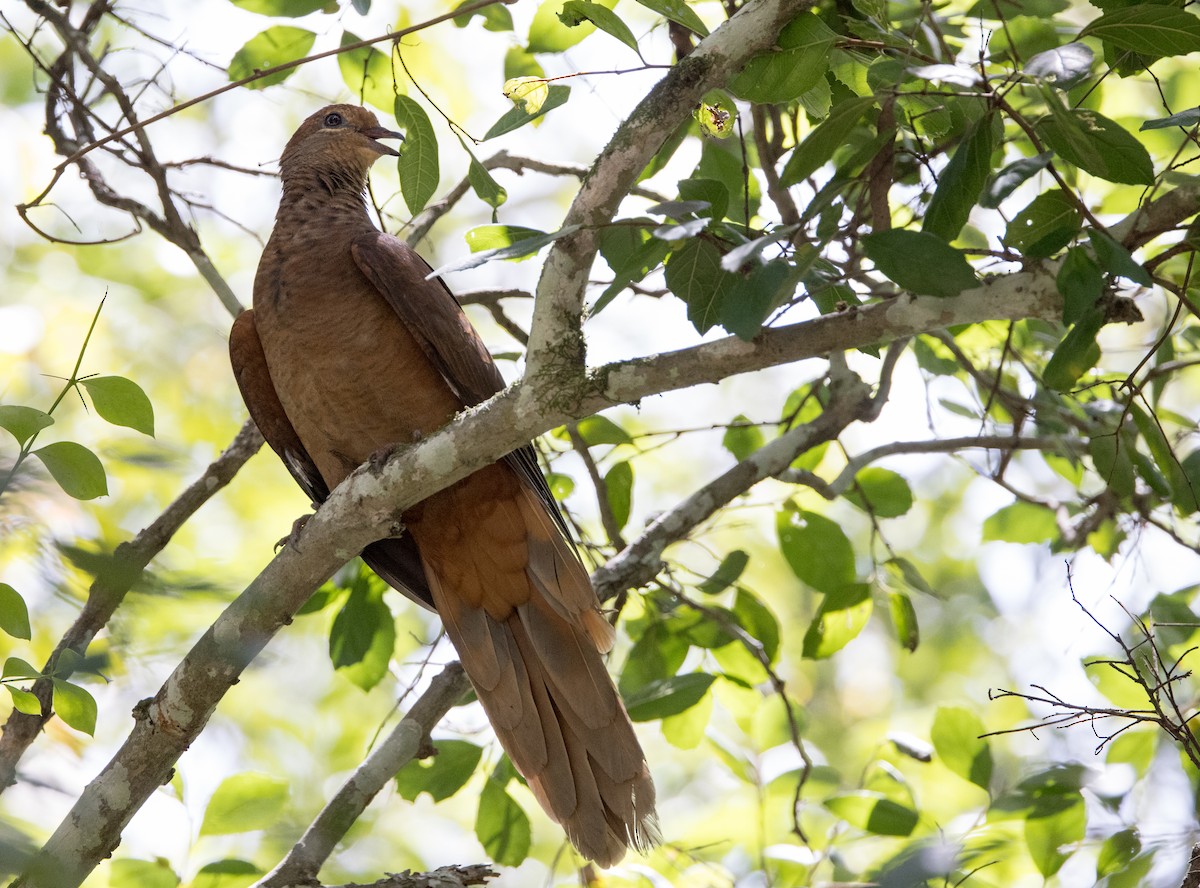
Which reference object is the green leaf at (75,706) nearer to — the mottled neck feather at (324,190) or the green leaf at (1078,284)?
the mottled neck feather at (324,190)

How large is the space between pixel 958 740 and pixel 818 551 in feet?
2.33

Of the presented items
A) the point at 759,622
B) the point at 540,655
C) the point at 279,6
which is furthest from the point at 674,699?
the point at 279,6

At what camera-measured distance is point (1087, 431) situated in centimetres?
362

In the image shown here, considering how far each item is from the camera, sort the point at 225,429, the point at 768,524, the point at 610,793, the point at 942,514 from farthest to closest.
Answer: the point at 942,514 < the point at 768,524 < the point at 225,429 < the point at 610,793

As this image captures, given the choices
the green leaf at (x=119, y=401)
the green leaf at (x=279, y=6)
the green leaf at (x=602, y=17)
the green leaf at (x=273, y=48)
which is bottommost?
the green leaf at (x=119, y=401)

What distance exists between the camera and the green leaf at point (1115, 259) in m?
1.87

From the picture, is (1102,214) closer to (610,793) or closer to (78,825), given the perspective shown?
(610,793)

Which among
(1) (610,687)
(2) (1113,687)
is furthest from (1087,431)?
(1) (610,687)

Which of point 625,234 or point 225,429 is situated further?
point 225,429

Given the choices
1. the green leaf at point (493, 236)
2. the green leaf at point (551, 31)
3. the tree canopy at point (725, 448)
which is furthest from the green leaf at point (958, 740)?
the green leaf at point (551, 31)

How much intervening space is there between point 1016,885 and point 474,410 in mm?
2442

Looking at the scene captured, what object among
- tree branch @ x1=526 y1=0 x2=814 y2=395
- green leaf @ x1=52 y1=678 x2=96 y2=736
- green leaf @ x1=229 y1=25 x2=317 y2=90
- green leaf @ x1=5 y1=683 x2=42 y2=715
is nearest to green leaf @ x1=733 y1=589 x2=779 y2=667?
tree branch @ x1=526 y1=0 x2=814 y2=395

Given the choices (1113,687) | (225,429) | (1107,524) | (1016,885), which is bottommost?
(1016,885)

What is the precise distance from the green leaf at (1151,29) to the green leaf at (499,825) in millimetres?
2515
